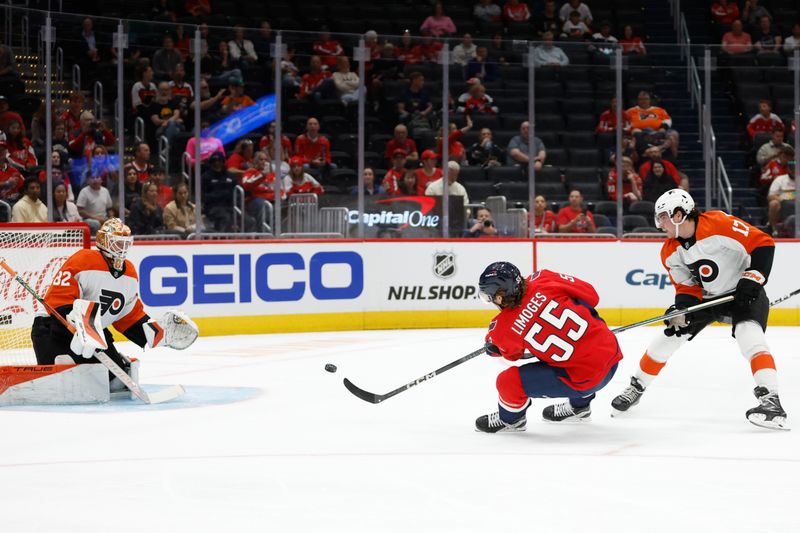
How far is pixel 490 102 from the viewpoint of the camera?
425 inches

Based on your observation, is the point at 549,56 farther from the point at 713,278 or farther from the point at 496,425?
the point at 496,425

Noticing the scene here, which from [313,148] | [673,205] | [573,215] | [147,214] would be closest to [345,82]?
[313,148]

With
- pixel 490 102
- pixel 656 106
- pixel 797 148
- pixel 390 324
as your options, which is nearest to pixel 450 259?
pixel 390 324

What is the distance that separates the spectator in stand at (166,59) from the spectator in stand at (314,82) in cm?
106

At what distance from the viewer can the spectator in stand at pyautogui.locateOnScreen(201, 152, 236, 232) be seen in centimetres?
976

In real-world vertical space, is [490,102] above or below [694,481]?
above

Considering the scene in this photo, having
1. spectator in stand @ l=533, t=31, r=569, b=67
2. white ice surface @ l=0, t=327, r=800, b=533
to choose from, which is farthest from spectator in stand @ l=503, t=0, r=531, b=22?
white ice surface @ l=0, t=327, r=800, b=533

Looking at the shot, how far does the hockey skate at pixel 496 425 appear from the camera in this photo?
5199 millimetres

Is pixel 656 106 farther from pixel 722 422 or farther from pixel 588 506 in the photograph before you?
pixel 588 506

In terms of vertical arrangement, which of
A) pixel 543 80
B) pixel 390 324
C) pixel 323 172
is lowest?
pixel 390 324

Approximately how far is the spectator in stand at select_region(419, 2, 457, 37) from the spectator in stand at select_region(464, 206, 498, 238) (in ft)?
10.7

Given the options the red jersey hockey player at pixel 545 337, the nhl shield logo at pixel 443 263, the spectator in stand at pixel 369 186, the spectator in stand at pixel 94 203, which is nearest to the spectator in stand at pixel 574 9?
the nhl shield logo at pixel 443 263

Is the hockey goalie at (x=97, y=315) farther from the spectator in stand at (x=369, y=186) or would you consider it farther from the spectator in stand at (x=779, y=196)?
the spectator in stand at (x=779, y=196)

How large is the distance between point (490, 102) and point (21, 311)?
208 inches
